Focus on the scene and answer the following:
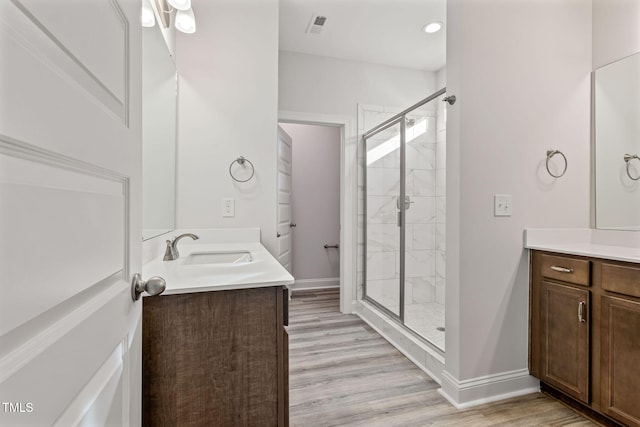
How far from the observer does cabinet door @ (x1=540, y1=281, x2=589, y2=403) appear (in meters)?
1.58

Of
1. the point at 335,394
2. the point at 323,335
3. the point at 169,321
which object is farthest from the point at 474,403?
the point at 169,321

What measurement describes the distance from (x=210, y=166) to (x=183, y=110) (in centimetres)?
40

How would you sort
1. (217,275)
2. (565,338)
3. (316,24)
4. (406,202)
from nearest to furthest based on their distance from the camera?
(217,275) → (565,338) → (316,24) → (406,202)

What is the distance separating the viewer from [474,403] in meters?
1.73

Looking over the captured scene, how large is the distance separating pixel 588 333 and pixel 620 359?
15cm

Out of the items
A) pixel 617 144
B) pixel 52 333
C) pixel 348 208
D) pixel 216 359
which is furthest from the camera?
pixel 348 208

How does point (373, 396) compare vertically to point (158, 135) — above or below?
below

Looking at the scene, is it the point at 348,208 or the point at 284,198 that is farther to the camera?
the point at 284,198

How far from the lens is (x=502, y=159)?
5.94ft

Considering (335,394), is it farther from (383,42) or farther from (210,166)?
(383,42)

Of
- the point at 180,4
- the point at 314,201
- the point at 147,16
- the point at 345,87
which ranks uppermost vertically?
the point at 345,87

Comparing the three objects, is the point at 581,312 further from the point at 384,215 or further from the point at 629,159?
the point at 384,215

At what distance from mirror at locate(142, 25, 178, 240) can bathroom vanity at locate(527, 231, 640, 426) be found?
2123 mm

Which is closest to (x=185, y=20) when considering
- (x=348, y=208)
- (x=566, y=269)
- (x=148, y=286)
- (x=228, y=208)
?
(x=228, y=208)
